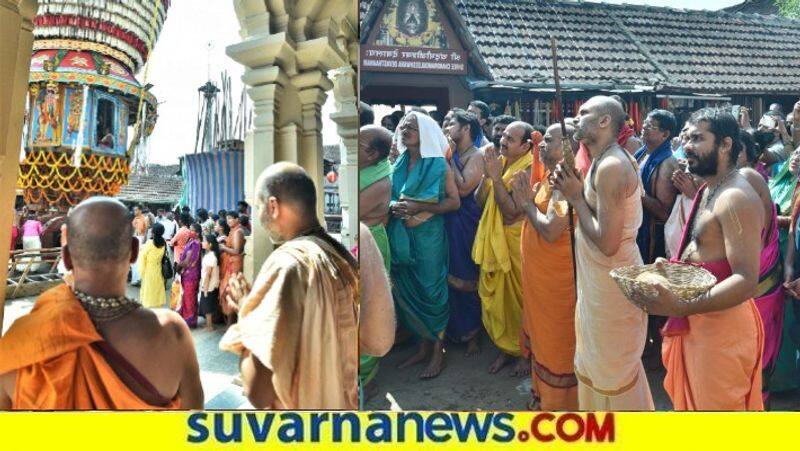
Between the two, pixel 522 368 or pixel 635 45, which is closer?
pixel 522 368

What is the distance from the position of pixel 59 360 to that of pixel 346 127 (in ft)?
4.55

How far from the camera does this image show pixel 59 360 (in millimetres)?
1838

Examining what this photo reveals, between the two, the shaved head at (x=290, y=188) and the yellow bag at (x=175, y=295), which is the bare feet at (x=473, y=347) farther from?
the yellow bag at (x=175, y=295)

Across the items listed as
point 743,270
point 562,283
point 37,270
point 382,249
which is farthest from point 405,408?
point 37,270

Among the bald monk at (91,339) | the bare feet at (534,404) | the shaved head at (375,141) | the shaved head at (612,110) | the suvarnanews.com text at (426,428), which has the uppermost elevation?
the shaved head at (612,110)

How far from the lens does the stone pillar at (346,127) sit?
7.32ft

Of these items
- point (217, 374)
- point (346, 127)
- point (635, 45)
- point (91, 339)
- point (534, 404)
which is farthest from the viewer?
point (635, 45)

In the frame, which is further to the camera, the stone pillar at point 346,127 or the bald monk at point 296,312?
the stone pillar at point 346,127

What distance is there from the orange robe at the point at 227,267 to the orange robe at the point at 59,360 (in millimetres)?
433

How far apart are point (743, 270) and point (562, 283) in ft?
2.12

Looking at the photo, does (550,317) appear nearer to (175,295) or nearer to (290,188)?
(290,188)

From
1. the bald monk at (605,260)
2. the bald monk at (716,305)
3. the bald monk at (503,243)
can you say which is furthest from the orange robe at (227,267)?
the bald monk at (716,305)

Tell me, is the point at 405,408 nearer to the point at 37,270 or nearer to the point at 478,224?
the point at 478,224

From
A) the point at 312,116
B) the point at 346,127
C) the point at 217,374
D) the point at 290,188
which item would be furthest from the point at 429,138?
the point at 217,374
